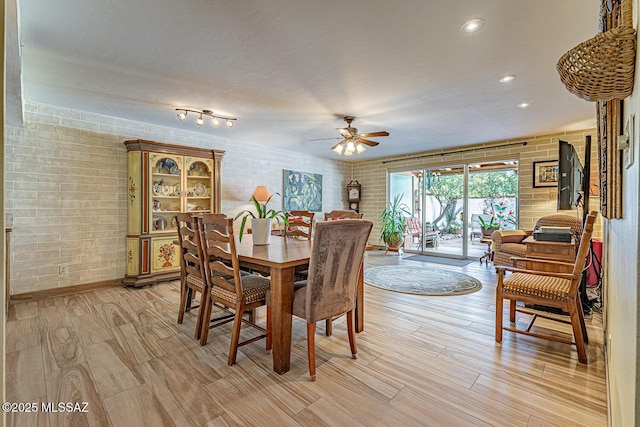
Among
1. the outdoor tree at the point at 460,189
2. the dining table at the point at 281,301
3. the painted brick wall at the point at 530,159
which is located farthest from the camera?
the outdoor tree at the point at 460,189

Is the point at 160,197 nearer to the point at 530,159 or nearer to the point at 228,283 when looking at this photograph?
the point at 228,283

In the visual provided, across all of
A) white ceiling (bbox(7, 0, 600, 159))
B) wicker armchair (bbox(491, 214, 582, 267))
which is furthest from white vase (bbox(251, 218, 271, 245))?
wicker armchair (bbox(491, 214, 582, 267))

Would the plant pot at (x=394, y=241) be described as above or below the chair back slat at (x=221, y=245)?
below

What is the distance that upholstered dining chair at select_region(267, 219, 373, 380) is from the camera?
1.81 meters

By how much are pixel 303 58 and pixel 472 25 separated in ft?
4.04

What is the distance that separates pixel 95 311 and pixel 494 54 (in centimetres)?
446

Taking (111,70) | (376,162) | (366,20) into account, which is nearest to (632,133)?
(366,20)

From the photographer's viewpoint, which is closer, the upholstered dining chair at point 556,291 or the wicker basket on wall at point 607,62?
the wicker basket on wall at point 607,62

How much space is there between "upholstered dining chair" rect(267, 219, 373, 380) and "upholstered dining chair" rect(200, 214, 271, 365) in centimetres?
20

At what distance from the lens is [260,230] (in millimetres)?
2646

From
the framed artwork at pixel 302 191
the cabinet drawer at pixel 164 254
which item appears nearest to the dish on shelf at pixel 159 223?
the cabinet drawer at pixel 164 254

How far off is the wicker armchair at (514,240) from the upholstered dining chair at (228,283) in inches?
142

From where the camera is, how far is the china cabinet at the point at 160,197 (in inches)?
156

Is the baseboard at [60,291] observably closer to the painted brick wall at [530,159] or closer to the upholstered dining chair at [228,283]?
the upholstered dining chair at [228,283]
